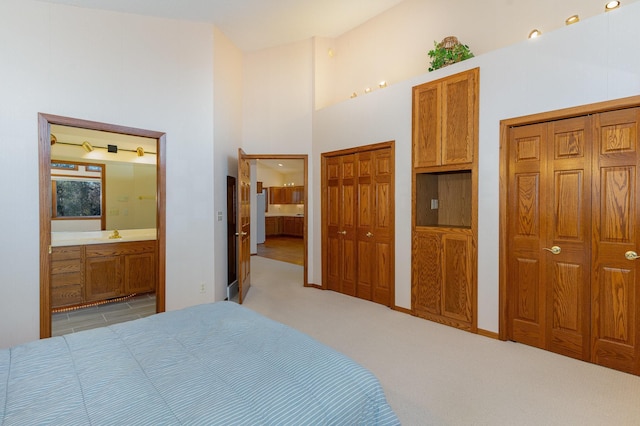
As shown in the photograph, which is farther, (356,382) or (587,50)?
(587,50)

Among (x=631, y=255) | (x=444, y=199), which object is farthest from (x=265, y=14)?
(x=631, y=255)

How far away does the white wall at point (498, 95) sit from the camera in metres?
2.54

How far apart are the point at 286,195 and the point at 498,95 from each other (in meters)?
10.0

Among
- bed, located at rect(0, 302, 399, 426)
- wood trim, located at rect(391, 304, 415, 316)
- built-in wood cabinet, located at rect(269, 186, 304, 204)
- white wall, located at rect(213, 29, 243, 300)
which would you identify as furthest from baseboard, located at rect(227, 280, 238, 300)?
built-in wood cabinet, located at rect(269, 186, 304, 204)

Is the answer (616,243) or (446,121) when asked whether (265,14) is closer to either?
(446,121)

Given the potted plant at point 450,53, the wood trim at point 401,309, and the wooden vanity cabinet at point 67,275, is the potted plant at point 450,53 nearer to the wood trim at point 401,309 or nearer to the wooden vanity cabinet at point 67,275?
the wood trim at point 401,309

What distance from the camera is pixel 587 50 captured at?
2662 millimetres

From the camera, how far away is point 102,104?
3342mm

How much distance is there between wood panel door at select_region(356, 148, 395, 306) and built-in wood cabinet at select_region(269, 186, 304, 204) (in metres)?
8.00

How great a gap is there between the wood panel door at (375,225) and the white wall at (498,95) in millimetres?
145

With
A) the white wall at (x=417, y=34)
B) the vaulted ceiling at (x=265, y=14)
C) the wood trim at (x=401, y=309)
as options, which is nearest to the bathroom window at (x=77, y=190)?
the vaulted ceiling at (x=265, y=14)

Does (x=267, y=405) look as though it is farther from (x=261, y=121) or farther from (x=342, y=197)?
(x=261, y=121)

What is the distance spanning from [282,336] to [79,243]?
12.2 feet

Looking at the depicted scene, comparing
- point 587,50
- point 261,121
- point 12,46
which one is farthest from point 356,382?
point 261,121
